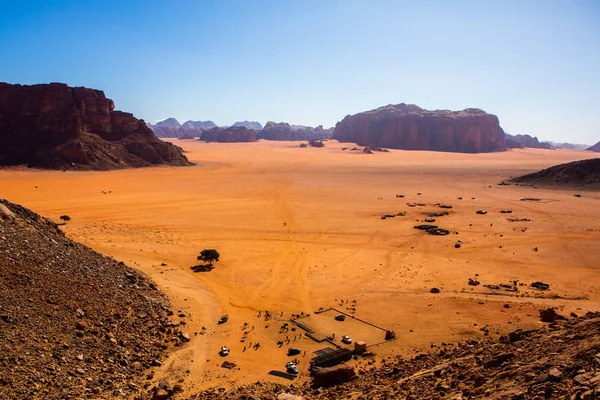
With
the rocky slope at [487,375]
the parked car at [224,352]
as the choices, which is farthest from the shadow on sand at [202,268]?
the rocky slope at [487,375]

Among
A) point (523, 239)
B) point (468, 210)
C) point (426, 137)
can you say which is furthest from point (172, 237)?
point (426, 137)

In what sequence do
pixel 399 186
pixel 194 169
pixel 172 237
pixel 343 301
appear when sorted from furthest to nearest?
pixel 194 169 → pixel 399 186 → pixel 172 237 → pixel 343 301

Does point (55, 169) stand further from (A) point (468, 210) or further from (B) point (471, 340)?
(B) point (471, 340)

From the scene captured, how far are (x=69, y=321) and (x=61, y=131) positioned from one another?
69.4m

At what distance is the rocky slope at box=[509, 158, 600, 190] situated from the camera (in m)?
54.5

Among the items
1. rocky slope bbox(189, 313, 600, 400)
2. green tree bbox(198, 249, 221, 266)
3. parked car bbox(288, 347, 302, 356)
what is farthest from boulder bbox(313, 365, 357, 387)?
green tree bbox(198, 249, 221, 266)

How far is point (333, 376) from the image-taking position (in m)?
10.7

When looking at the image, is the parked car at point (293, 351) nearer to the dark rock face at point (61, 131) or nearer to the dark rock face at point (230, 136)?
the dark rock face at point (61, 131)

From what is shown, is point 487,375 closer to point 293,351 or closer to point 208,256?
point 293,351

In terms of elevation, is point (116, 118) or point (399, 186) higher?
point (116, 118)

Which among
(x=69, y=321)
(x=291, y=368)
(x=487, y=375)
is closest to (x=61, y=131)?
(x=69, y=321)

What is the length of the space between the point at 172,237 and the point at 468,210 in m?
A: 27.1

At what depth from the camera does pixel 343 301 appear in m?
17.4

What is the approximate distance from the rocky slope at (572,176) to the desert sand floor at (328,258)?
6064 mm
